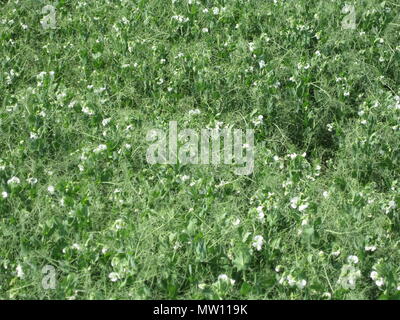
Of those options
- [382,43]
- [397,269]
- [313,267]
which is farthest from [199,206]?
[382,43]

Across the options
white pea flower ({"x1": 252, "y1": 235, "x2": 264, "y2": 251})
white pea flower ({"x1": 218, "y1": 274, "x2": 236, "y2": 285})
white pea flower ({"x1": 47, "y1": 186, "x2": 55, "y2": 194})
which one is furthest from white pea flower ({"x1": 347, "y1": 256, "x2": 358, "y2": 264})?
white pea flower ({"x1": 47, "y1": 186, "x2": 55, "y2": 194})

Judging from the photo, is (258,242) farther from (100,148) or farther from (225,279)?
(100,148)

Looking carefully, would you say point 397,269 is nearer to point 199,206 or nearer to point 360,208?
point 360,208

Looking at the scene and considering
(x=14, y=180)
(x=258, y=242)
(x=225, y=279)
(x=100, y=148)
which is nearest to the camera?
(x=225, y=279)

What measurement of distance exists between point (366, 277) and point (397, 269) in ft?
0.57

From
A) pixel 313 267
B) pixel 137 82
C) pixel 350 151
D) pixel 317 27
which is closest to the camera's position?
pixel 313 267

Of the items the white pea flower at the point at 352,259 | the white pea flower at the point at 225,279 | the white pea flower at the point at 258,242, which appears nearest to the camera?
the white pea flower at the point at 225,279

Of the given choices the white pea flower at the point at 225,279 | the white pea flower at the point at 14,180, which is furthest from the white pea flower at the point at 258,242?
the white pea flower at the point at 14,180

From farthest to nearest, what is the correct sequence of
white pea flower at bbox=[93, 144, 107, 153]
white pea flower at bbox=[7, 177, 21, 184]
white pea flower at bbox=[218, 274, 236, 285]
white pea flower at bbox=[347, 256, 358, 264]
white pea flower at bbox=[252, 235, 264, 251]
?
1. white pea flower at bbox=[93, 144, 107, 153]
2. white pea flower at bbox=[7, 177, 21, 184]
3. white pea flower at bbox=[252, 235, 264, 251]
4. white pea flower at bbox=[347, 256, 358, 264]
5. white pea flower at bbox=[218, 274, 236, 285]

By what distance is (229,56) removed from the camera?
585 centimetres

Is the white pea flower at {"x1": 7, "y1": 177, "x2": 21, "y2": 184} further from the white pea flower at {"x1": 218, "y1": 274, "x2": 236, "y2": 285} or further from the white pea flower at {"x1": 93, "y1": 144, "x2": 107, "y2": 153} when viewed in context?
the white pea flower at {"x1": 218, "y1": 274, "x2": 236, "y2": 285}

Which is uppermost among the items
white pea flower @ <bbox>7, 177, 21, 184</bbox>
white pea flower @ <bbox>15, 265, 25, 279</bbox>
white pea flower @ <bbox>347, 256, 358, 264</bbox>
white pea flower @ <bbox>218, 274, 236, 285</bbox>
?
white pea flower @ <bbox>7, 177, 21, 184</bbox>

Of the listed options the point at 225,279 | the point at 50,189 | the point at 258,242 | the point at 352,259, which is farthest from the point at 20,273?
the point at 352,259

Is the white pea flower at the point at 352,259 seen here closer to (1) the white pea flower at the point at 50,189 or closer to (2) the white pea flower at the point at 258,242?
(2) the white pea flower at the point at 258,242
